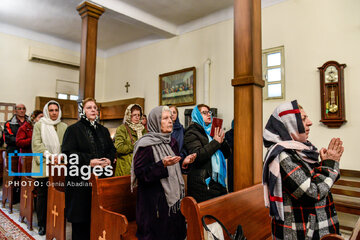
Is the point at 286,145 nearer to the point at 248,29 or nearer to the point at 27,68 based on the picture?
the point at 248,29

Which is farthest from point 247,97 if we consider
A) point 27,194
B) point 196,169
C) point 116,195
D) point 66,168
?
point 27,194

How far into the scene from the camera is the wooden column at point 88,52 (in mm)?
4738

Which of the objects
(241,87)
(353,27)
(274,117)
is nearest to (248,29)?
(241,87)

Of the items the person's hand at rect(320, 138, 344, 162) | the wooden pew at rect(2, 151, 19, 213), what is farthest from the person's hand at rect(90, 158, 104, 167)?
the wooden pew at rect(2, 151, 19, 213)

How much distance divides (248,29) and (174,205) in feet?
5.97

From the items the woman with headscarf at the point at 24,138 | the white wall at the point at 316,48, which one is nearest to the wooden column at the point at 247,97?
the white wall at the point at 316,48

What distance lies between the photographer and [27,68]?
7.02 m

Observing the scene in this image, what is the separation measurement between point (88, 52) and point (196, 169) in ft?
11.6

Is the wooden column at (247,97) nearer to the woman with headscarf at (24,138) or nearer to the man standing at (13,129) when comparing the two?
the woman with headscarf at (24,138)

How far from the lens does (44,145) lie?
3322 mm

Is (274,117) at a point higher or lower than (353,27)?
lower

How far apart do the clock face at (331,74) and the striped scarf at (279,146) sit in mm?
3072

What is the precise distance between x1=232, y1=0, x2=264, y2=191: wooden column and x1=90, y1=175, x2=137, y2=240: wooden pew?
39.9 inches

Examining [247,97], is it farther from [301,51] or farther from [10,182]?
[10,182]
